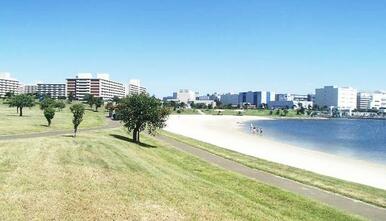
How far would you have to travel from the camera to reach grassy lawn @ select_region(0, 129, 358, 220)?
16656 mm

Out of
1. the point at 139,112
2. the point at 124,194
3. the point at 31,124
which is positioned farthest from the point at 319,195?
the point at 31,124

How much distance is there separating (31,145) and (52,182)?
14.0m

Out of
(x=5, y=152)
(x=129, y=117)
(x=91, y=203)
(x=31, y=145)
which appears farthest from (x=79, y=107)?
(x=91, y=203)

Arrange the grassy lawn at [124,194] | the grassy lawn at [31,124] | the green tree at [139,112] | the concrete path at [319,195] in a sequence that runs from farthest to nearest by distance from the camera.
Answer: the grassy lawn at [31,124]
the green tree at [139,112]
the concrete path at [319,195]
the grassy lawn at [124,194]

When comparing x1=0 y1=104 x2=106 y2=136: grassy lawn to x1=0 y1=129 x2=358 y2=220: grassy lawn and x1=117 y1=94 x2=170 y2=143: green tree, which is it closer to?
x1=117 y1=94 x2=170 y2=143: green tree

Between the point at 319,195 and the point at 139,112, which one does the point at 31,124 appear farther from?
the point at 319,195

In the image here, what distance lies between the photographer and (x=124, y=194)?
19.4m

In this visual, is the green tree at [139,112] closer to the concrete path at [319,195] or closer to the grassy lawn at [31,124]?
the grassy lawn at [31,124]

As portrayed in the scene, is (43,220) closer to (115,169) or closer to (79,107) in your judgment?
(115,169)

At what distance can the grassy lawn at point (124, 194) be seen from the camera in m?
16.7

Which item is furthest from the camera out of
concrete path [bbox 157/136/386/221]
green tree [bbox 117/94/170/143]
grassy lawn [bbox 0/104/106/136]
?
grassy lawn [bbox 0/104/106/136]

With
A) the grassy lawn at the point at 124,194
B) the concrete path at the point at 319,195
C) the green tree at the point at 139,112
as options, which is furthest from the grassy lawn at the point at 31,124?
the concrete path at the point at 319,195

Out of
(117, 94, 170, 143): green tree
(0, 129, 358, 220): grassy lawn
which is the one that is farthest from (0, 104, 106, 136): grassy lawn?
(0, 129, 358, 220): grassy lawn

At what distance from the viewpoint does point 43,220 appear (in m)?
15.1
